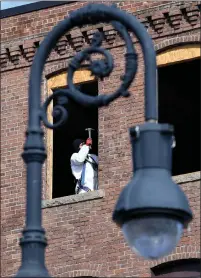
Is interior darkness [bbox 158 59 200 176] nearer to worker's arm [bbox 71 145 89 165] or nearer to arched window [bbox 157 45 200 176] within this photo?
arched window [bbox 157 45 200 176]

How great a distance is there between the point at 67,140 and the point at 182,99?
9.29 ft

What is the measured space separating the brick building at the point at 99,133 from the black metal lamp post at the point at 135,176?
11.6 metres

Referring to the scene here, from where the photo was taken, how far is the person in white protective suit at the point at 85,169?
26.9m

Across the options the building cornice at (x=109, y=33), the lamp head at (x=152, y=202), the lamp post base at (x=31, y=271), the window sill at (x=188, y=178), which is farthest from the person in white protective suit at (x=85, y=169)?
the lamp post base at (x=31, y=271)

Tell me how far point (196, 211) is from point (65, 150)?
640 cm

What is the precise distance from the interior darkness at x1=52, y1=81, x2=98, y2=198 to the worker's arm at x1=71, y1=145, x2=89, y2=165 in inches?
112

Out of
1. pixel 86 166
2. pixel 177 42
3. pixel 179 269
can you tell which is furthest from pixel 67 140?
pixel 179 269

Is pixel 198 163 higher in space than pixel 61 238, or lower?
higher

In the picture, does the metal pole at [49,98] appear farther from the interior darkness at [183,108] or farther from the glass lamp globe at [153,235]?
the interior darkness at [183,108]

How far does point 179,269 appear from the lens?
2519cm

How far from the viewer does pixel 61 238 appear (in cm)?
2628

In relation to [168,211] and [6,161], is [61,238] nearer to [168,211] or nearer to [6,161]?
[6,161]

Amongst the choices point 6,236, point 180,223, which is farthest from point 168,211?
point 6,236

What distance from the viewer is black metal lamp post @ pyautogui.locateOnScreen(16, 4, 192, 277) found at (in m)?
12.6
